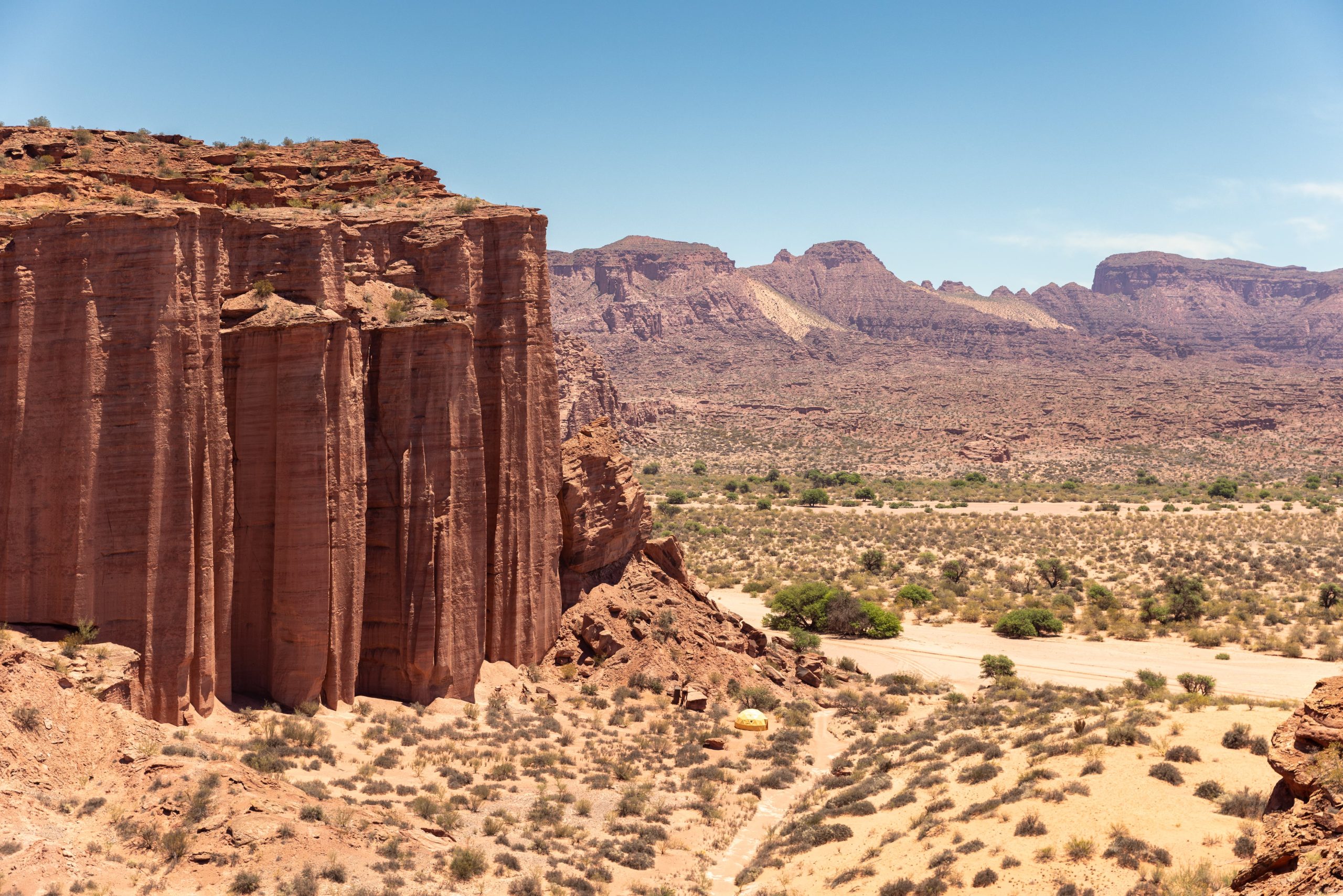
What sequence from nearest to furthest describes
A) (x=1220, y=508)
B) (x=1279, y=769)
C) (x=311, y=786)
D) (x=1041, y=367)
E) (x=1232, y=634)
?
(x=1279, y=769), (x=311, y=786), (x=1232, y=634), (x=1220, y=508), (x=1041, y=367)

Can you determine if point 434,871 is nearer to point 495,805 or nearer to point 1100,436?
point 495,805

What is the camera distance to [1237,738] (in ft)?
62.2

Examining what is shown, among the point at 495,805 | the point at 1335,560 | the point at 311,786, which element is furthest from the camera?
the point at 1335,560

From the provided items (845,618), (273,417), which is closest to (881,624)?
(845,618)

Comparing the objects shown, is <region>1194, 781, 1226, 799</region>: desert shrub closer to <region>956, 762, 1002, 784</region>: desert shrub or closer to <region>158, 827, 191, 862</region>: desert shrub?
<region>956, 762, 1002, 784</region>: desert shrub

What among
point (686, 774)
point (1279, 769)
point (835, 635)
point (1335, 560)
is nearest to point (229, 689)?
point (686, 774)

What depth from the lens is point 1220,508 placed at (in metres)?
84.7

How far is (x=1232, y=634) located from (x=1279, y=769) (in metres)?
35.2

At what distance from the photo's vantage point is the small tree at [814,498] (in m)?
89.8

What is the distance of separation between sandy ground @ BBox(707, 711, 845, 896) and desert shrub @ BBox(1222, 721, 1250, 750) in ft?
27.7

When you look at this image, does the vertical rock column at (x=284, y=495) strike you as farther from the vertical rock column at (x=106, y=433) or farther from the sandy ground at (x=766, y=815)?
the sandy ground at (x=766, y=815)

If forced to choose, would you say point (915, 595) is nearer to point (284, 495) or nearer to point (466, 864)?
point (284, 495)

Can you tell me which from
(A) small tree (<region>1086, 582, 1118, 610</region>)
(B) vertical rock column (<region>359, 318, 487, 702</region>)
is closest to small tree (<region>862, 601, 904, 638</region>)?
(A) small tree (<region>1086, 582, 1118, 610</region>)

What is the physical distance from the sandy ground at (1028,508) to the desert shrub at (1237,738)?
2451 inches
